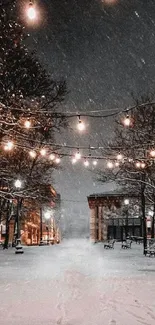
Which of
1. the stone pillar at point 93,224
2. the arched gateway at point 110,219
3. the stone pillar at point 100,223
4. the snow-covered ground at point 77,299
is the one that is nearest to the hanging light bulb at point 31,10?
the snow-covered ground at point 77,299

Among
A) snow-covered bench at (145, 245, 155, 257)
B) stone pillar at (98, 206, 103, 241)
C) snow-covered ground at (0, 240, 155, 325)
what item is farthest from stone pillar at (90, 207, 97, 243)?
snow-covered ground at (0, 240, 155, 325)

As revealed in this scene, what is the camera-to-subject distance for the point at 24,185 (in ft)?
97.3

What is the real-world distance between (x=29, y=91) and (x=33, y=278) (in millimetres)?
10298

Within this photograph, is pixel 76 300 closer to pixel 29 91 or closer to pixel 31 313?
pixel 31 313

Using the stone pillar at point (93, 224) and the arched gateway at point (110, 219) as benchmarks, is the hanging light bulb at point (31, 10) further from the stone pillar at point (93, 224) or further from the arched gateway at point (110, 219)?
the stone pillar at point (93, 224)

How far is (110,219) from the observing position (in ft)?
224

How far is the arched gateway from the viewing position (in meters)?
67.8

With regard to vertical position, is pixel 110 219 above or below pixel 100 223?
above

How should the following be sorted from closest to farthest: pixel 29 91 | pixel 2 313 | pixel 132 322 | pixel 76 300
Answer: pixel 132 322
pixel 2 313
pixel 76 300
pixel 29 91

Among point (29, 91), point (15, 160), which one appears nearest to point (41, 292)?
point (29, 91)

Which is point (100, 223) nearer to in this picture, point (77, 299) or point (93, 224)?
point (93, 224)

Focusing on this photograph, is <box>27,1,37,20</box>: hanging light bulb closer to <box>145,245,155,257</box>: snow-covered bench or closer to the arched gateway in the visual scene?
<box>145,245,155,257</box>: snow-covered bench

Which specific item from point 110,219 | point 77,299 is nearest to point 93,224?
point 110,219

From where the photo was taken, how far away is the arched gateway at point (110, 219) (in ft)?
222
